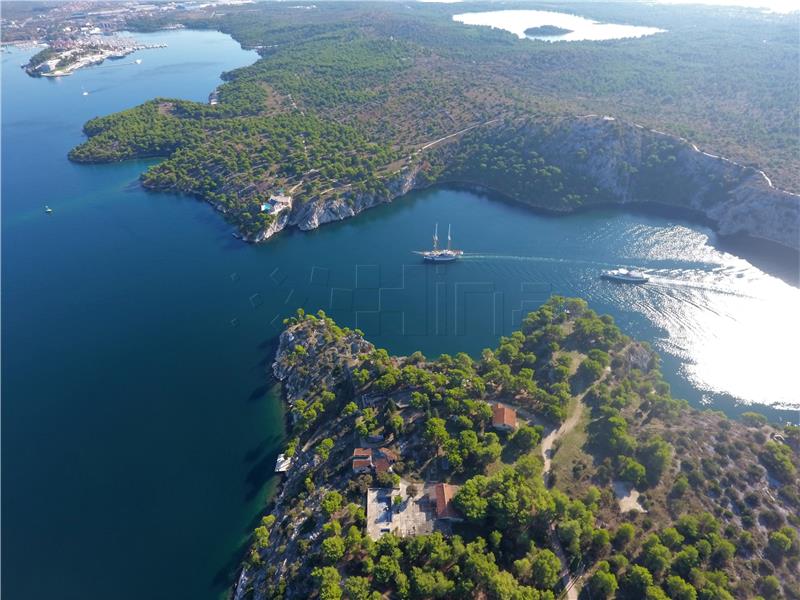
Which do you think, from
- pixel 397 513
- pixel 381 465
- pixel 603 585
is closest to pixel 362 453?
pixel 381 465

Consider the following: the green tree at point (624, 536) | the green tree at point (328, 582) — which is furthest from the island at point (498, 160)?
the green tree at point (624, 536)

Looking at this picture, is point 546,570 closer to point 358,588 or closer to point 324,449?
point 358,588

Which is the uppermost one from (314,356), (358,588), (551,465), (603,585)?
(358,588)

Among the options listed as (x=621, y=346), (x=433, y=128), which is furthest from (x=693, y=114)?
(x=621, y=346)

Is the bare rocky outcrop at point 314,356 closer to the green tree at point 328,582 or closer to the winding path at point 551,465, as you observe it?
the green tree at point 328,582

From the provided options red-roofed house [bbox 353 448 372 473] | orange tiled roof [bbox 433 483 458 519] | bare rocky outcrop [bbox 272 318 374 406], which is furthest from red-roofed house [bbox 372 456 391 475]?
bare rocky outcrop [bbox 272 318 374 406]
